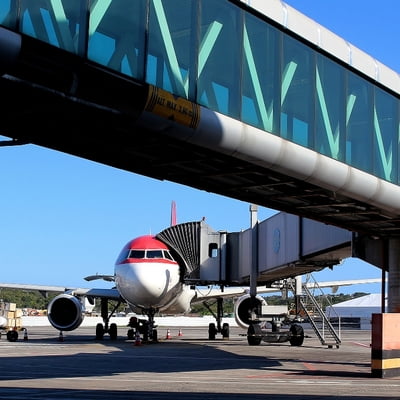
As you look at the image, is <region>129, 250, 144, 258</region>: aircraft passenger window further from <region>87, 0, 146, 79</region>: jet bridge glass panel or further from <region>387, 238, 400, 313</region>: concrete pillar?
<region>87, 0, 146, 79</region>: jet bridge glass panel

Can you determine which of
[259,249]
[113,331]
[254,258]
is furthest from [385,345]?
[113,331]

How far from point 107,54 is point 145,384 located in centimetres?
779

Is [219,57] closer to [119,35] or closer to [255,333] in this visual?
[119,35]

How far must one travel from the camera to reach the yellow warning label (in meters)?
11.8

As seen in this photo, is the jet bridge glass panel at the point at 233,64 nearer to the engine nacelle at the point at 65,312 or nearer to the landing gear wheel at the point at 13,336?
the engine nacelle at the point at 65,312

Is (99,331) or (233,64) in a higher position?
(233,64)

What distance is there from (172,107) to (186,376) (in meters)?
8.73

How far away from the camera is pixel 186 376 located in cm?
1866

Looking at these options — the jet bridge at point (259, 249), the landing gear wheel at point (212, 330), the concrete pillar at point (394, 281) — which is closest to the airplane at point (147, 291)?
the jet bridge at point (259, 249)

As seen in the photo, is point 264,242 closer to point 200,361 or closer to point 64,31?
point 200,361

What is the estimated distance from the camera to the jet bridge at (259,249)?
24.3 metres

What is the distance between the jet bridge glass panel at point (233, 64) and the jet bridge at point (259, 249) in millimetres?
5537

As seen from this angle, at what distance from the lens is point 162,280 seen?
35344mm

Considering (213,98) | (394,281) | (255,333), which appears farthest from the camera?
(255,333)
